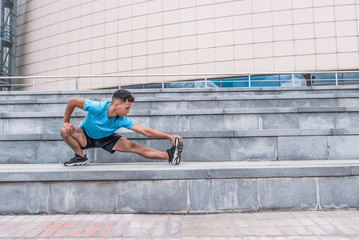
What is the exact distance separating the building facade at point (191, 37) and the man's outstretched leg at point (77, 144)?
36.3ft

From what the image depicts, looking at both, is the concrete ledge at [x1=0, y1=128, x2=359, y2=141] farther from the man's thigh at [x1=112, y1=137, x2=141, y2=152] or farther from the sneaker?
the sneaker

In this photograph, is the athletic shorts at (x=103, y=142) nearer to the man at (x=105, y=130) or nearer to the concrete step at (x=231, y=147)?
the man at (x=105, y=130)

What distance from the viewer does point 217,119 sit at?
17.3ft

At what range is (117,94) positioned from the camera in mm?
3564

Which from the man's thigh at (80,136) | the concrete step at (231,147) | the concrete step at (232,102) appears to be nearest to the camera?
the man's thigh at (80,136)

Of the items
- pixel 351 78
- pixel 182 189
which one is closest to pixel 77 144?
pixel 182 189

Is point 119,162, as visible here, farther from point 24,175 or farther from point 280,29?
point 280,29

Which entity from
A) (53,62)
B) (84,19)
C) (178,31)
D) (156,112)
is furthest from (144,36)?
(156,112)

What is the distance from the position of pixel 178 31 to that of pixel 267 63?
599 centimetres

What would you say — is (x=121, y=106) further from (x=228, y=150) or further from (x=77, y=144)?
(x=228, y=150)

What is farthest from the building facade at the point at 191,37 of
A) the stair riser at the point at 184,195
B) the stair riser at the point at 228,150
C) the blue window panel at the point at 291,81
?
the stair riser at the point at 184,195

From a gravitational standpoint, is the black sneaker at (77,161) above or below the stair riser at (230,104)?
below

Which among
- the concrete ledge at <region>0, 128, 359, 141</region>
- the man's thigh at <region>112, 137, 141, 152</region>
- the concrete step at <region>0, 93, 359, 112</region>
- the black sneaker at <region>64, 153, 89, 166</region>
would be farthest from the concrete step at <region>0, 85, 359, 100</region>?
the black sneaker at <region>64, 153, 89, 166</region>

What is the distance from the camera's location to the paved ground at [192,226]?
249 cm
